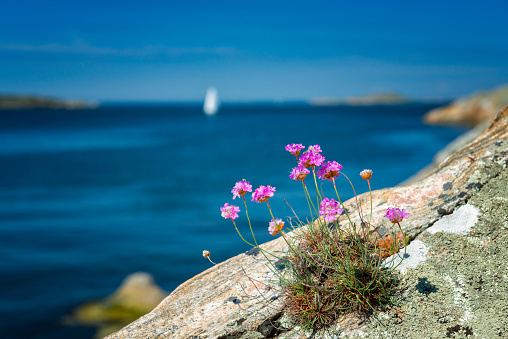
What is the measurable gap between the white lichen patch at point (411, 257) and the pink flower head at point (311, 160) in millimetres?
920

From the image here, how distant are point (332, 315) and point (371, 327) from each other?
0.28m

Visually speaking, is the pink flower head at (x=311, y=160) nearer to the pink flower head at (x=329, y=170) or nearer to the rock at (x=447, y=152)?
the pink flower head at (x=329, y=170)

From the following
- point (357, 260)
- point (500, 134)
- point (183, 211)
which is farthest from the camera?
point (183, 211)

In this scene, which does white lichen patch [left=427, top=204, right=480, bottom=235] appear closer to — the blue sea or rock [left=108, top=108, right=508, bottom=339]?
rock [left=108, top=108, right=508, bottom=339]

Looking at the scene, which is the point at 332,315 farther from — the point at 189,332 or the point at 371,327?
the point at 189,332

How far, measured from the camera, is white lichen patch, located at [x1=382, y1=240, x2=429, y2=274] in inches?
Result: 113

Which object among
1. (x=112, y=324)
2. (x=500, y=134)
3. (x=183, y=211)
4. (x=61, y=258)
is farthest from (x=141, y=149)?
(x=500, y=134)

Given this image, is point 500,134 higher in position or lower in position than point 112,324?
lower

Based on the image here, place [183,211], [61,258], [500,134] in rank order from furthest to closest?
[183,211] < [61,258] < [500,134]

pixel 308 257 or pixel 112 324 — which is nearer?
pixel 308 257

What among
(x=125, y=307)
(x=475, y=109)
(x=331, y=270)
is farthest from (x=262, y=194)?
(x=475, y=109)

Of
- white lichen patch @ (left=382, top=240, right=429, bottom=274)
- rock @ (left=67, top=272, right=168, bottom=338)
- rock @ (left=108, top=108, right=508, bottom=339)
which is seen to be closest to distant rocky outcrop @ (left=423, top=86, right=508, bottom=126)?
rock @ (left=67, top=272, right=168, bottom=338)

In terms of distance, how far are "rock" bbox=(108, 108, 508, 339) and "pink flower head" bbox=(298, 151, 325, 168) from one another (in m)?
0.87

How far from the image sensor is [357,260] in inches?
109
